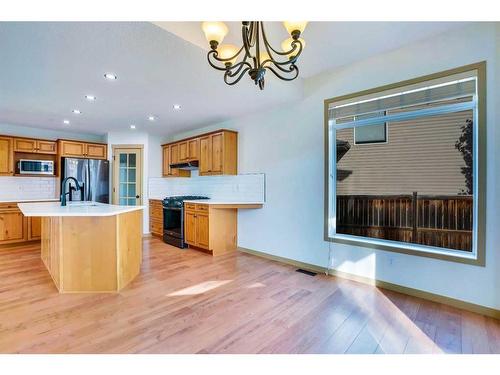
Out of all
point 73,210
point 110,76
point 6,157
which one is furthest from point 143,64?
point 6,157

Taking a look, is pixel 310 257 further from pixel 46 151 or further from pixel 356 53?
pixel 46 151

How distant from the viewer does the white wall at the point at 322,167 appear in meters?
2.19

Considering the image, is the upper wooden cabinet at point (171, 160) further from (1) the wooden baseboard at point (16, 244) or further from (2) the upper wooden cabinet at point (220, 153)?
(1) the wooden baseboard at point (16, 244)

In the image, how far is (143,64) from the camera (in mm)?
2465

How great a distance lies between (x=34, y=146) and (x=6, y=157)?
478 mm

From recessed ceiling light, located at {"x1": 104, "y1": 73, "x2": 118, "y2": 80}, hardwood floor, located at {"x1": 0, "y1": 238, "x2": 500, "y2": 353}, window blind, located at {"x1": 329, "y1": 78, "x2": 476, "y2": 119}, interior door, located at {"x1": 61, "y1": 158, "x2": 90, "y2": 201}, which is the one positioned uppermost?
recessed ceiling light, located at {"x1": 104, "y1": 73, "x2": 118, "y2": 80}

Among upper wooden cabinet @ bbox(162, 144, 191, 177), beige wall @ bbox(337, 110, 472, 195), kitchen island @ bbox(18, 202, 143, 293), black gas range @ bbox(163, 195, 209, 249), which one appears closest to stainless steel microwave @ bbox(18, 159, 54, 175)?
upper wooden cabinet @ bbox(162, 144, 191, 177)

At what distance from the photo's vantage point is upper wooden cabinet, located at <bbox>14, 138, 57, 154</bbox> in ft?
15.7

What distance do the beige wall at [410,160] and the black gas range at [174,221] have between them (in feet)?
9.42

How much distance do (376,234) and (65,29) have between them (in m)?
3.70

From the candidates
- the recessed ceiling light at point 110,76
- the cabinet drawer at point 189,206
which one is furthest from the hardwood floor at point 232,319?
the recessed ceiling light at point 110,76

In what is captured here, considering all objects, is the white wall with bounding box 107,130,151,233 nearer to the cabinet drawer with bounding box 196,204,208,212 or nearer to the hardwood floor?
the cabinet drawer with bounding box 196,204,208,212

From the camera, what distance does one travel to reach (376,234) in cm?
304

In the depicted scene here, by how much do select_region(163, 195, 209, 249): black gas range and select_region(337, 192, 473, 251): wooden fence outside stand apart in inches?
110
